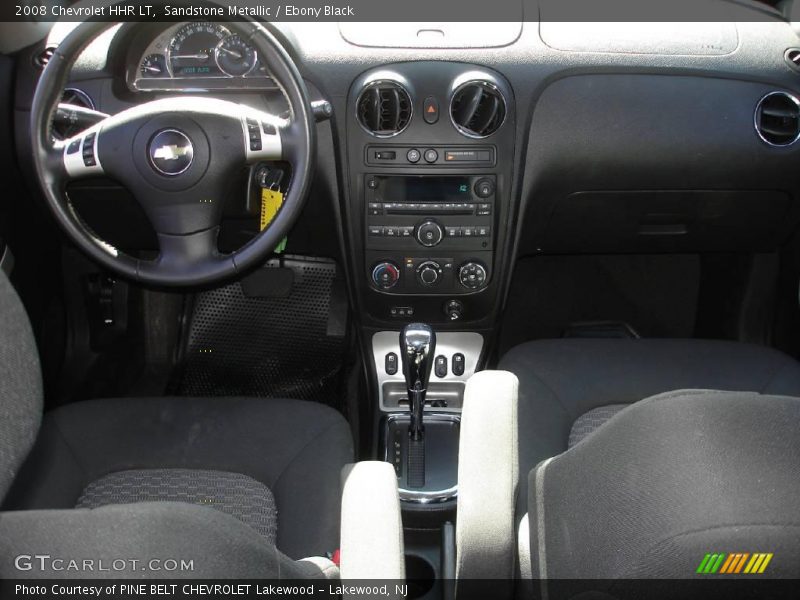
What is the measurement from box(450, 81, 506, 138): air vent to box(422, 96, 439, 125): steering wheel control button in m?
0.03

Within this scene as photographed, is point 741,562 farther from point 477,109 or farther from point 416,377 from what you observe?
point 477,109

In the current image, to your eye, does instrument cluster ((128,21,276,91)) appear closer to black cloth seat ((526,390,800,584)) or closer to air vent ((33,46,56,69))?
air vent ((33,46,56,69))

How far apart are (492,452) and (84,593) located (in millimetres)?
608

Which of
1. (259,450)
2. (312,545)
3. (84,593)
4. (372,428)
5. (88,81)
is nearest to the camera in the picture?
(84,593)

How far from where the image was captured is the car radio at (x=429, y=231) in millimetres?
1778

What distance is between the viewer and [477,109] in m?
1.71

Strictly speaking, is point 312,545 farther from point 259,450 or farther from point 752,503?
point 752,503

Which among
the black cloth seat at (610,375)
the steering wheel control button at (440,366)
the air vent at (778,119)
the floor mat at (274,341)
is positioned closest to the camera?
the black cloth seat at (610,375)

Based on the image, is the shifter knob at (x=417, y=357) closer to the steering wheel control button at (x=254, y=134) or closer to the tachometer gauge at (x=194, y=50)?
the steering wheel control button at (x=254, y=134)

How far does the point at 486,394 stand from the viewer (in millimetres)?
1241

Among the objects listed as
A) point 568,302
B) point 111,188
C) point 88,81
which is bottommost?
point 568,302

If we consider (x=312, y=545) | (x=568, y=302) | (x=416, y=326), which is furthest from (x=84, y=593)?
(x=568, y=302)

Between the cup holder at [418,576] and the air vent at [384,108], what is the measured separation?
36.1 inches

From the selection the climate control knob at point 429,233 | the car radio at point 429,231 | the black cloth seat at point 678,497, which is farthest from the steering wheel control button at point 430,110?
the black cloth seat at point 678,497
